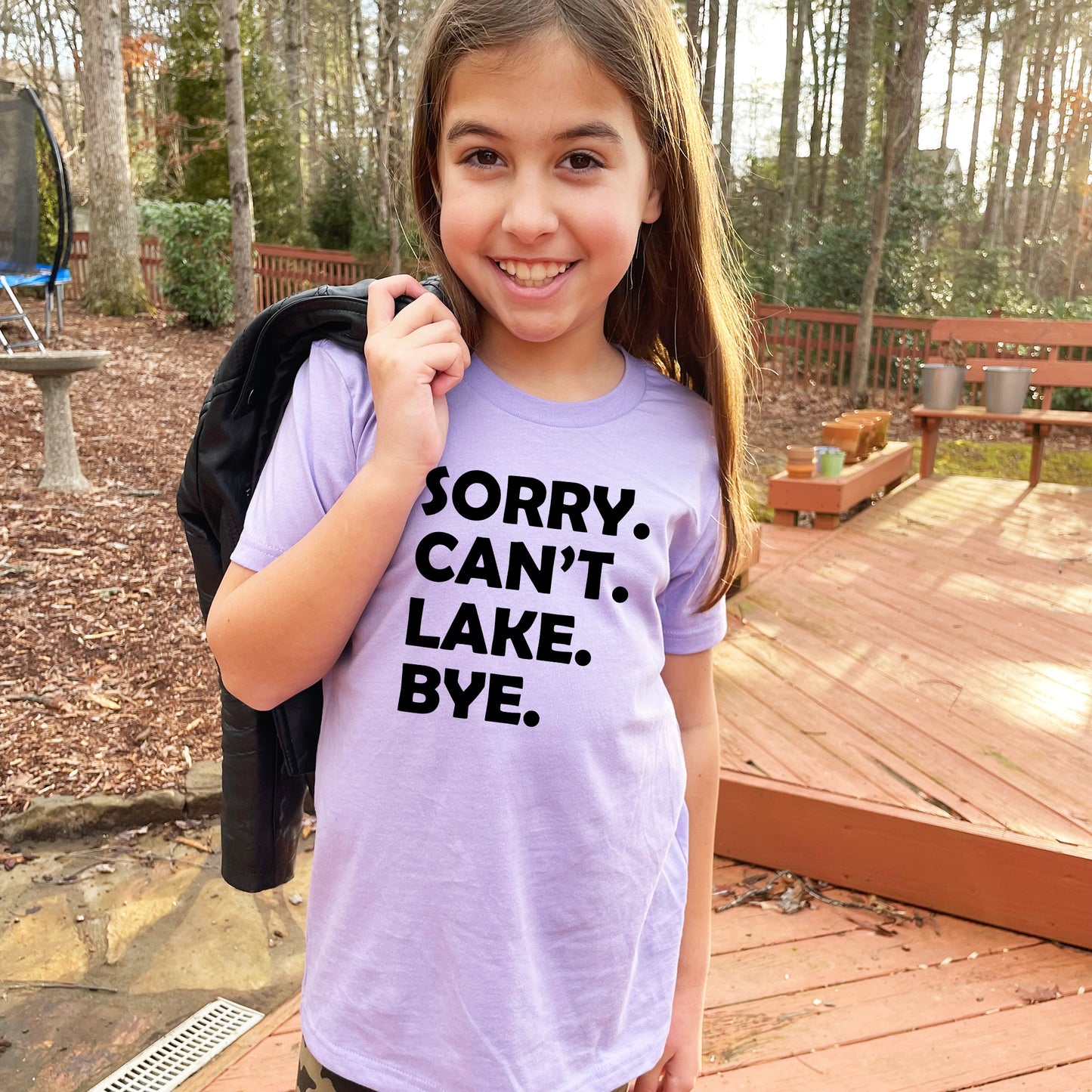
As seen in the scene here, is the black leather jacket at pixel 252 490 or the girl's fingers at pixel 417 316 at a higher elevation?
the girl's fingers at pixel 417 316

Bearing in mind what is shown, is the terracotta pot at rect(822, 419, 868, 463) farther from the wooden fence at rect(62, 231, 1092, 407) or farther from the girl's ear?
the girl's ear

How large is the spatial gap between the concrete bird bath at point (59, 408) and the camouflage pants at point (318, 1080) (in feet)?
15.8

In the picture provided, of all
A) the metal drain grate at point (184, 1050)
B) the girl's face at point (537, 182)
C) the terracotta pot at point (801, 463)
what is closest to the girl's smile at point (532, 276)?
the girl's face at point (537, 182)

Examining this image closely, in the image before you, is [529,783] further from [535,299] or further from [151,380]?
[151,380]

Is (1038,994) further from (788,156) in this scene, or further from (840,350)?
(788,156)

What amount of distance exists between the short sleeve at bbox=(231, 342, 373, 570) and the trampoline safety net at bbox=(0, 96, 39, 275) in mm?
6313

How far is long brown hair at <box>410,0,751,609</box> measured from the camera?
1016mm

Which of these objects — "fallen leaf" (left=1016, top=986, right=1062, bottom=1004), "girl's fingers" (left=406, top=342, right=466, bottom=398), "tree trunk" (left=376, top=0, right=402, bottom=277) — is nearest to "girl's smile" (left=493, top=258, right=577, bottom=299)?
"girl's fingers" (left=406, top=342, right=466, bottom=398)

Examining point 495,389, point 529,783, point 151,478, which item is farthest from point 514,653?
point 151,478

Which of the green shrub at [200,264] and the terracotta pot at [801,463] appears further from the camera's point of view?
the green shrub at [200,264]

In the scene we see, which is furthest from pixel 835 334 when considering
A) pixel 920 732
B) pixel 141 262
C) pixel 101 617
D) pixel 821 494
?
pixel 920 732

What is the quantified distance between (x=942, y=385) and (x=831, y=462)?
1.72m

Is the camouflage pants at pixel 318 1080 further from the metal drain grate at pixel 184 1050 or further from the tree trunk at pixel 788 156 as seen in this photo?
the tree trunk at pixel 788 156

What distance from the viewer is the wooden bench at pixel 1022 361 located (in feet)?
22.2
